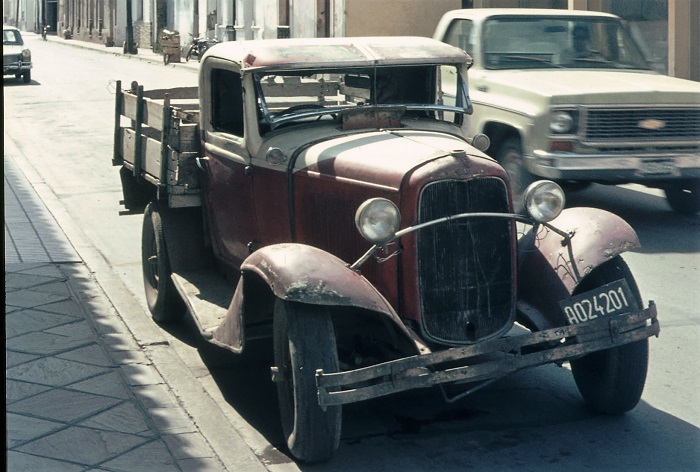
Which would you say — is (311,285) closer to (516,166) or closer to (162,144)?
(162,144)

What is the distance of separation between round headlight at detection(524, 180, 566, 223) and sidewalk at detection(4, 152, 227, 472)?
187cm

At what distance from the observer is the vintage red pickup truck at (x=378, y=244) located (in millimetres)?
4922

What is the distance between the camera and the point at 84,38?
72.0m

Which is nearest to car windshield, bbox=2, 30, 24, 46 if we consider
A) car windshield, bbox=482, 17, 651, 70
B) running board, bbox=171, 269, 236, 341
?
car windshield, bbox=482, 17, 651, 70

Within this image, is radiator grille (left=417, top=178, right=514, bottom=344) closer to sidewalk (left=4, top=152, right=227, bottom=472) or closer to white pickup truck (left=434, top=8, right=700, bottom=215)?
sidewalk (left=4, top=152, right=227, bottom=472)

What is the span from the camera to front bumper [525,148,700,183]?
1005 centimetres

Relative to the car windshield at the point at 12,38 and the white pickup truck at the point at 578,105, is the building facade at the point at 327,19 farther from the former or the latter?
the car windshield at the point at 12,38

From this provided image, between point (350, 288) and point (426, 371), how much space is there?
18.7 inches

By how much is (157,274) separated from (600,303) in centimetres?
325

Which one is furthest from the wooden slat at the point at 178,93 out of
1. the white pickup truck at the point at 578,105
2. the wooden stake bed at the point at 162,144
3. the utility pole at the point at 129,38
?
the utility pole at the point at 129,38

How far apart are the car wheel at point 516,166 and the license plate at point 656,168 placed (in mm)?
997

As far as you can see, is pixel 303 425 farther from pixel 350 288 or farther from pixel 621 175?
pixel 621 175

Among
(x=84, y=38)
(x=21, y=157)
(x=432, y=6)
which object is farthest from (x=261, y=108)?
(x=84, y=38)

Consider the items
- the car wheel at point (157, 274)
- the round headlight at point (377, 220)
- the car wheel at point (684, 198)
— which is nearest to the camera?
the round headlight at point (377, 220)
